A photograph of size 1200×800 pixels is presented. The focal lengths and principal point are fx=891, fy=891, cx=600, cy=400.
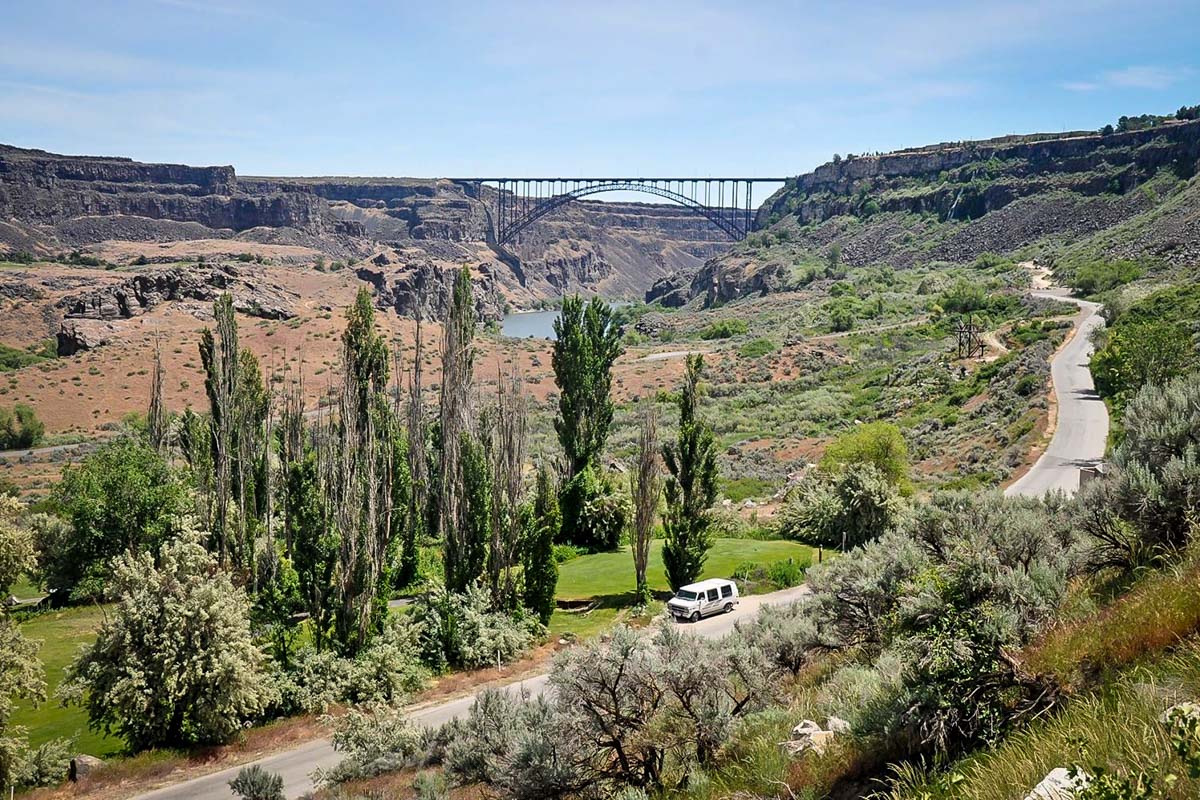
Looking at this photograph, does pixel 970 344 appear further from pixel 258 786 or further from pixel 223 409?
pixel 258 786

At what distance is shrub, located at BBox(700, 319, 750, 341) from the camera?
102625mm

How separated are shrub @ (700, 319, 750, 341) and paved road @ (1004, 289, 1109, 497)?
1786 inches

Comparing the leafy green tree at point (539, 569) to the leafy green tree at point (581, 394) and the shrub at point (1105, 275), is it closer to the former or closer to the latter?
the leafy green tree at point (581, 394)

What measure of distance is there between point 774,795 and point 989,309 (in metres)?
82.4

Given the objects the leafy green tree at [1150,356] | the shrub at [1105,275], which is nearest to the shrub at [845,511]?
the leafy green tree at [1150,356]

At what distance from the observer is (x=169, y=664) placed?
59.2 ft

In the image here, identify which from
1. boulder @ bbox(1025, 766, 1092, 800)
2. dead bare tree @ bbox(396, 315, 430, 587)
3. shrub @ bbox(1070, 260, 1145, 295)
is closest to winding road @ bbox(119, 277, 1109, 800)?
shrub @ bbox(1070, 260, 1145, 295)

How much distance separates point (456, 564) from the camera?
2512 centimetres

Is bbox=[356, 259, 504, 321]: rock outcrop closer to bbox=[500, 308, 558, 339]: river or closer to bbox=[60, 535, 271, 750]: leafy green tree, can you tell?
bbox=[500, 308, 558, 339]: river

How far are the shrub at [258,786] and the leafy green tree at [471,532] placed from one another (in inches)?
370

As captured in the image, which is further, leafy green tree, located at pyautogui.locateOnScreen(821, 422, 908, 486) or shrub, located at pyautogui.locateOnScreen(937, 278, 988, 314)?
shrub, located at pyautogui.locateOnScreen(937, 278, 988, 314)

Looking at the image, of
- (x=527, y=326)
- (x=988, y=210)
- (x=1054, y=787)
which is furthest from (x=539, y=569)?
(x=527, y=326)

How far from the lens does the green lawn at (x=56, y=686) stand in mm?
20281

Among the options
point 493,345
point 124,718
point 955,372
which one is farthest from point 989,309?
point 124,718
